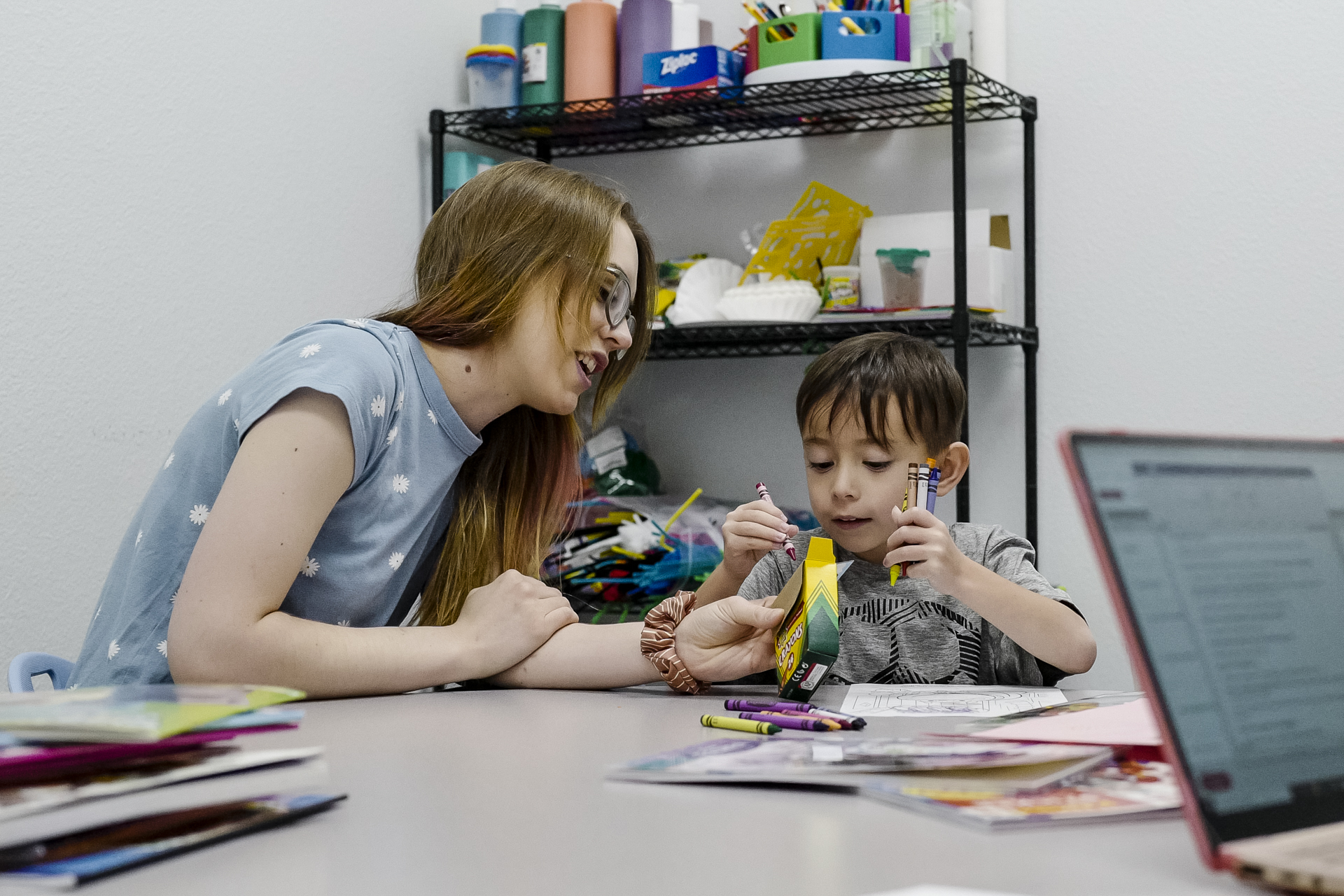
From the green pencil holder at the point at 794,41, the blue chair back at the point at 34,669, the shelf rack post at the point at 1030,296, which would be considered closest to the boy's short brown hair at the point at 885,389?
the shelf rack post at the point at 1030,296

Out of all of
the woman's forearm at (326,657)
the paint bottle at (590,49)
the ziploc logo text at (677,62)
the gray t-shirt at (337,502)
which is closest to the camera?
the woman's forearm at (326,657)

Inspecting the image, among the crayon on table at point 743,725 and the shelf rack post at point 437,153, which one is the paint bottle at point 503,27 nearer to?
the shelf rack post at point 437,153

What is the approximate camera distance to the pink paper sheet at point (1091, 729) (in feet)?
2.10

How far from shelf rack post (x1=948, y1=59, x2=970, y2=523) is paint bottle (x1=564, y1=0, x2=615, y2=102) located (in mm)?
651

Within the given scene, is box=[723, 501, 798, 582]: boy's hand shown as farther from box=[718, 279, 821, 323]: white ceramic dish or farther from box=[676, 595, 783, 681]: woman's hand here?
box=[718, 279, 821, 323]: white ceramic dish

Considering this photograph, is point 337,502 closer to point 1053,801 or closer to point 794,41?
point 1053,801

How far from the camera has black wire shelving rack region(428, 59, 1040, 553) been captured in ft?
6.05

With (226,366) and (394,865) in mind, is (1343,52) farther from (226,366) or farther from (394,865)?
(394,865)

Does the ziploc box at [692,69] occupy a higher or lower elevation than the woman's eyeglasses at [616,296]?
higher

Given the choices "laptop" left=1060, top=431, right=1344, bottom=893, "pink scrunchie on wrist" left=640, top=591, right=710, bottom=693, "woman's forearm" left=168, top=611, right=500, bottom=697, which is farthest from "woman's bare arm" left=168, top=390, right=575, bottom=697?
"laptop" left=1060, top=431, right=1344, bottom=893

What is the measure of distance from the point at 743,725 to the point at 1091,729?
222 mm

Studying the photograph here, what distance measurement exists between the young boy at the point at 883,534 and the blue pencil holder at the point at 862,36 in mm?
662

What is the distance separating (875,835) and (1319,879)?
17 centimetres

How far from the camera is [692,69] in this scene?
6.61 feet
